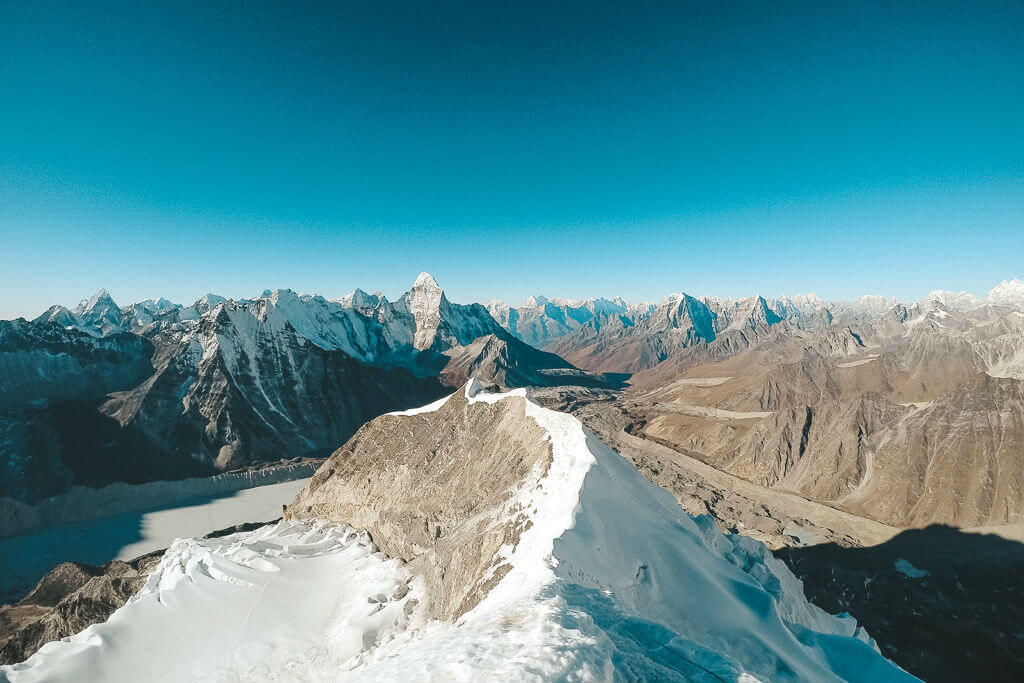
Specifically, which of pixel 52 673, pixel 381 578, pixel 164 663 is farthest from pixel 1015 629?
pixel 52 673

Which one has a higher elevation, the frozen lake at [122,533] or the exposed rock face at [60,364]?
the exposed rock face at [60,364]

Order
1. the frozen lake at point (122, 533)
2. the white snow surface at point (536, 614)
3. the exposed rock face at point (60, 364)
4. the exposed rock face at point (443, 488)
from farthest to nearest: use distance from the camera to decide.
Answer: the exposed rock face at point (60, 364) < the frozen lake at point (122, 533) < the exposed rock face at point (443, 488) < the white snow surface at point (536, 614)

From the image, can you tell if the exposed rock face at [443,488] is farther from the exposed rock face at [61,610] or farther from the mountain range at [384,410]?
the mountain range at [384,410]

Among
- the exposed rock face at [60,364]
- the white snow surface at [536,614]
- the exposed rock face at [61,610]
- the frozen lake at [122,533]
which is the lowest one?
the frozen lake at [122,533]

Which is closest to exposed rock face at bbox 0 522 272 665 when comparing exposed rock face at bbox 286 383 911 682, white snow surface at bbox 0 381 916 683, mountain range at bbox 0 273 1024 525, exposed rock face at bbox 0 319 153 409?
white snow surface at bbox 0 381 916 683

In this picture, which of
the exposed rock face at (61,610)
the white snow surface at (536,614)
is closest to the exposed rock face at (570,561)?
the white snow surface at (536,614)

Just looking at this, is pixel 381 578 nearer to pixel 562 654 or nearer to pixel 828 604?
pixel 562 654
